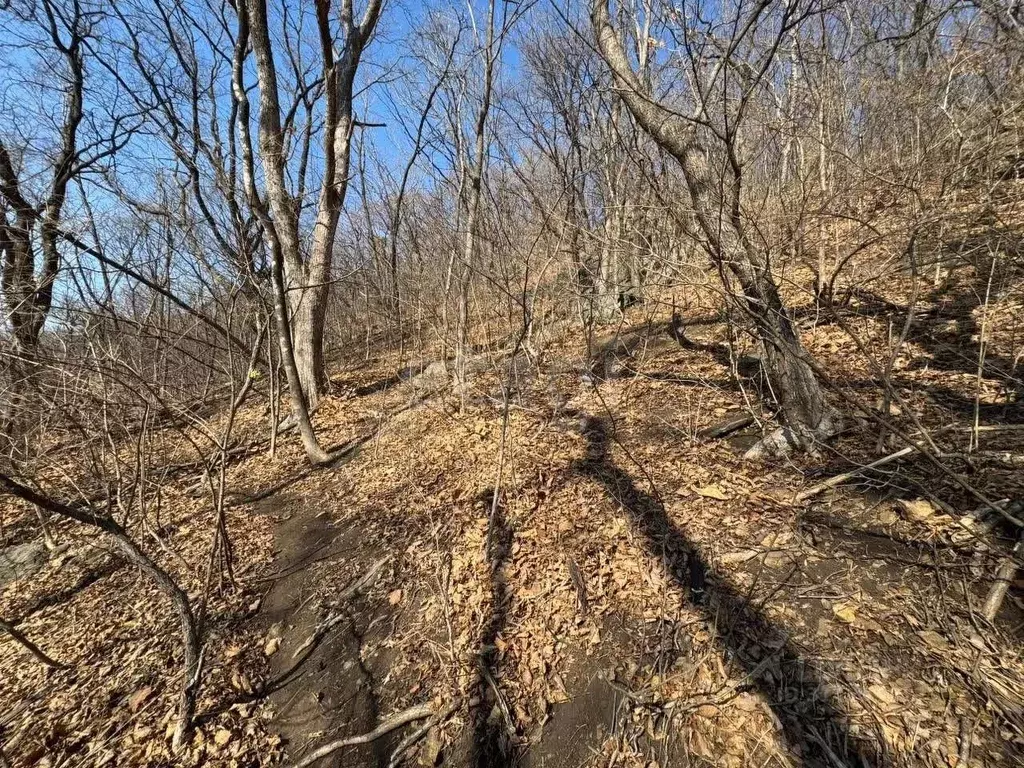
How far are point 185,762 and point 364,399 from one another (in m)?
5.48

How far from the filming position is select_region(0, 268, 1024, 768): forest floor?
196 centimetres

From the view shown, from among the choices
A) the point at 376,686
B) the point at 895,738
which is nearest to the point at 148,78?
the point at 376,686

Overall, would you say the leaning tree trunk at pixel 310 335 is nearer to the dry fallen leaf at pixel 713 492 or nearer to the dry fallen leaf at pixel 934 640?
the dry fallen leaf at pixel 713 492

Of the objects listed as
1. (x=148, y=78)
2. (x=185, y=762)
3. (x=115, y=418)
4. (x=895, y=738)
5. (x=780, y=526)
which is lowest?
(x=185, y=762)

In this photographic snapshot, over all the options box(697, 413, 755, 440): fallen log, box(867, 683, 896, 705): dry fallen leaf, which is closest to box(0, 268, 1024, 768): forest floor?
box(867, 683, 896, 705): dry fallen leaf

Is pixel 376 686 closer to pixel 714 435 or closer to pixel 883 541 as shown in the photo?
pixel 883 541

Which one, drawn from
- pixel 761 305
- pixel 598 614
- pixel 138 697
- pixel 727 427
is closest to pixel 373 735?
pixel 598 614

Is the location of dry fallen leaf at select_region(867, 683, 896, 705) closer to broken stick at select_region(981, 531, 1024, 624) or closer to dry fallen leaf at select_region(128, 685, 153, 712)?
broken stick at select_region(981, 531, 1024, 624)

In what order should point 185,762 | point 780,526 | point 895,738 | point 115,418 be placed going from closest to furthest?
point 895,738 → point 185,762 → point 780,526 → point 115,418

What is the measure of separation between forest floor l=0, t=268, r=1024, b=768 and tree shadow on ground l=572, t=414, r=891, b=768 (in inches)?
0.5

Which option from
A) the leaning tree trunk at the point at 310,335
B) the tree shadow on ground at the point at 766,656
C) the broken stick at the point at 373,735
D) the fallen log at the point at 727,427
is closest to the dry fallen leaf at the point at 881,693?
the tree shadow on ground at the point at 766,656

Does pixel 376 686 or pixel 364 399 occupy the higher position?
pixel 364 399

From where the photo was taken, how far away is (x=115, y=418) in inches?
125

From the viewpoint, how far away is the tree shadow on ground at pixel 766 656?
178 cm
